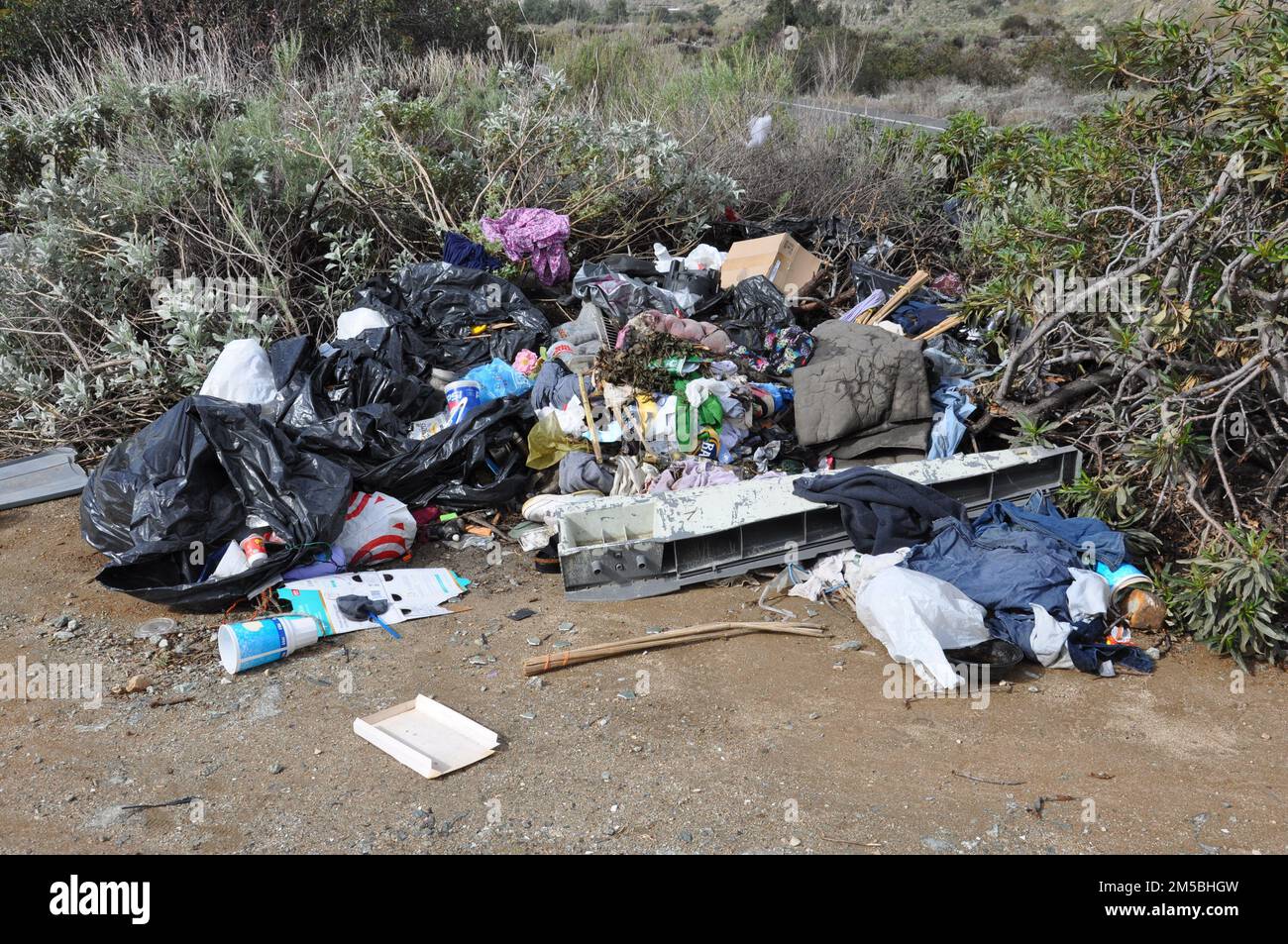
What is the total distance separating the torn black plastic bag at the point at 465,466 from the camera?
4824 mm

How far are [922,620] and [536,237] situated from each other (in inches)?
153

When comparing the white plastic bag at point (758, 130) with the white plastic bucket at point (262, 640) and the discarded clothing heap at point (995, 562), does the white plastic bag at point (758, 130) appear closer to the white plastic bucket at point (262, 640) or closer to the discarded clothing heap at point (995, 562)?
the discarded clothing heap at point (995, 562)

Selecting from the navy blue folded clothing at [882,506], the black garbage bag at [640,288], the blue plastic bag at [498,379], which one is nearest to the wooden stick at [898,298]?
the black garbage bag at [640,288]

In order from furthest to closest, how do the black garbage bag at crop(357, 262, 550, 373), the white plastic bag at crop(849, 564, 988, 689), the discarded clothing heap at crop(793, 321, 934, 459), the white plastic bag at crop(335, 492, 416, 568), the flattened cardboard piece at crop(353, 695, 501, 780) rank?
the black garbage bag at crop(357, 262, 550, 373) < the discarded clothing heap at crop(793, 321, 934, 459) < the white plastic bag at crop(335, 492, 416, 568) < the white plastic bag at crop(849, 564, 988, 689) < the flattened cardboard piece at crop(353, 695, 501, 780)

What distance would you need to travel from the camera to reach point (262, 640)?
12.2 feet

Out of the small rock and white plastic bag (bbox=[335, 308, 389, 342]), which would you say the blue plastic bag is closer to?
white plastic bag (bbox=[335, 308, 389, 342])

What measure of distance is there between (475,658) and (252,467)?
1.39m

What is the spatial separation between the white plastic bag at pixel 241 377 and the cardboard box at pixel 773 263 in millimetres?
3044

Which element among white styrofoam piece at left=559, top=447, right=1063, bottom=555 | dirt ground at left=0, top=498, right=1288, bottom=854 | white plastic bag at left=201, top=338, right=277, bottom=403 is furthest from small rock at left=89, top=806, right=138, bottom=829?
white plastic bag at left=201, top=338, right=277, bottom=403

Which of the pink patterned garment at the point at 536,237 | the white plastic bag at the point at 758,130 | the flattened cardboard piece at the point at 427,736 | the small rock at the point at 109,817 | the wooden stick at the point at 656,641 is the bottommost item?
the wooden stick at the point at 656,641

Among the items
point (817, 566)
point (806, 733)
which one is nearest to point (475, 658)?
point (806, 733)

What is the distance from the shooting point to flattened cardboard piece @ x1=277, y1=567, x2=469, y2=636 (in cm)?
402

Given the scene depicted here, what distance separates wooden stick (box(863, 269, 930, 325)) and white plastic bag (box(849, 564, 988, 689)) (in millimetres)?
2735

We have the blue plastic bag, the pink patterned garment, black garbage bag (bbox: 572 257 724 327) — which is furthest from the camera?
the pink patterned garment
